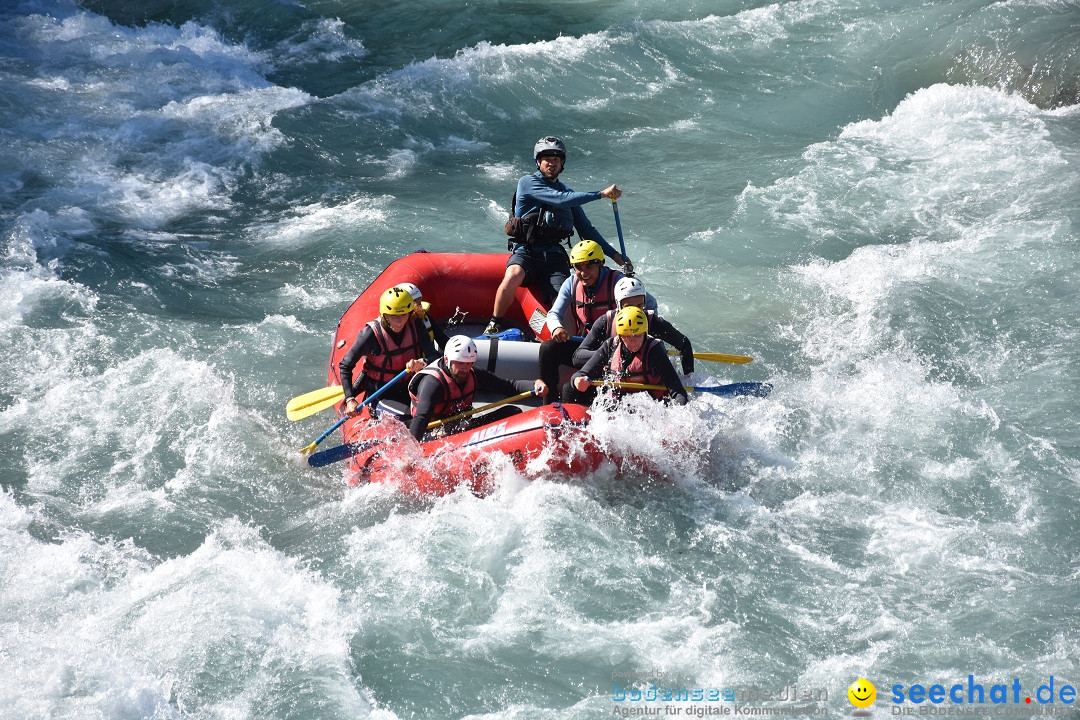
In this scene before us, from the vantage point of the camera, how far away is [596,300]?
23.7 ft

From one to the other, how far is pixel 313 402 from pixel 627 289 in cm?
243

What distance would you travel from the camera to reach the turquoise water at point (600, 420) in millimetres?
5328

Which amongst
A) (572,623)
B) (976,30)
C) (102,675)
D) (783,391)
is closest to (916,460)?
(783,391)

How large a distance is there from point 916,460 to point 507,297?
3269 mm

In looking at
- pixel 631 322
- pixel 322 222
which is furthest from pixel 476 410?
pixel 322 222

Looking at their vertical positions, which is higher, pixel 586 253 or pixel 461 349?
pixel 586 253

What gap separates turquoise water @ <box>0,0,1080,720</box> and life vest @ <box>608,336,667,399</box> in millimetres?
288

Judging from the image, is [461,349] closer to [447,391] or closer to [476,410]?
[447,391]

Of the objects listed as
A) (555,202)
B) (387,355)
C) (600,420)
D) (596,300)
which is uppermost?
(555,202)

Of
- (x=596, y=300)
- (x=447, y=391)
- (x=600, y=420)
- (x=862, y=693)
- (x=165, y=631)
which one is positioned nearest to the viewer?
(x=862, y=693)

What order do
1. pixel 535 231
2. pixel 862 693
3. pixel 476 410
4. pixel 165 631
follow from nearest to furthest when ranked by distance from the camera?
pixel 862 693 → pixel 165 631 → pixel 476 410 → pixel 535 231

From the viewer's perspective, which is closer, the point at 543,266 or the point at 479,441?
the point at 479,441

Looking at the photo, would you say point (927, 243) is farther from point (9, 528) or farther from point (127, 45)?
point (127, 45)

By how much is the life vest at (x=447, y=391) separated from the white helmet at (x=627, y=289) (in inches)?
45.0
